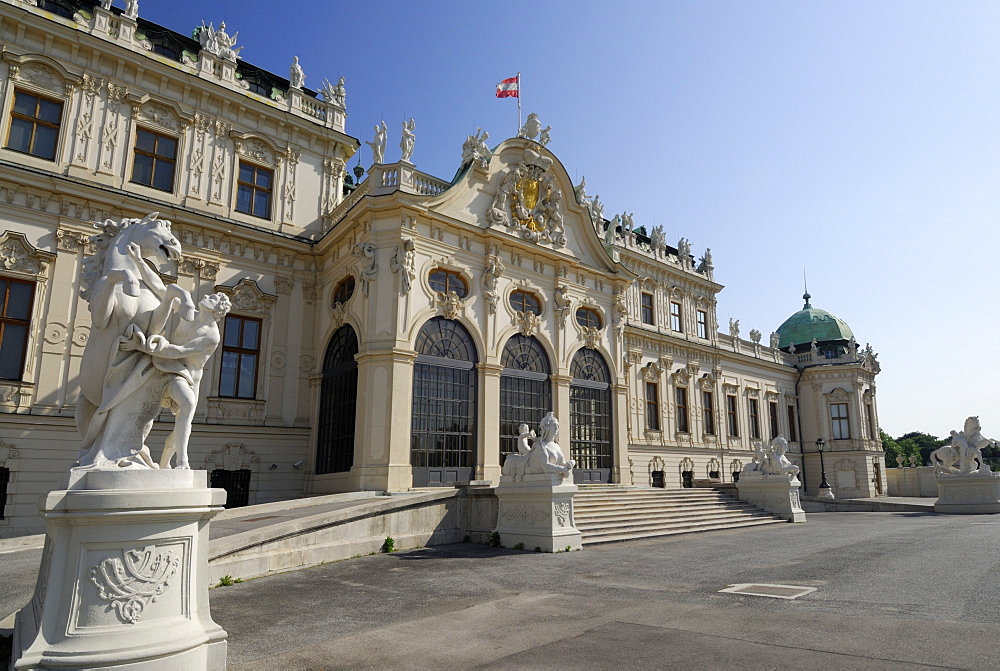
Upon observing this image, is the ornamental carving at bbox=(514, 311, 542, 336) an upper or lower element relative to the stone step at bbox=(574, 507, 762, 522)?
upper

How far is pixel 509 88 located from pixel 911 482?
38064 mm

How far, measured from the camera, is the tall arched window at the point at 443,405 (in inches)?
699

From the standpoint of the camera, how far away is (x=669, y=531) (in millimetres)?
16234

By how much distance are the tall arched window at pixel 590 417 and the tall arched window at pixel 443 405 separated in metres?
4.50

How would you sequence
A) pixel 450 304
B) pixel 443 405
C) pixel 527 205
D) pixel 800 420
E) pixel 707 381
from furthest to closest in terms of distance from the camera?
1. pixel 800 420
2. pixel 707 381
3. pixel 527 205
4. pixel 450 304
5. pixel 443 405

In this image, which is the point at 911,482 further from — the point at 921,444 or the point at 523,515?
the point at 921,444

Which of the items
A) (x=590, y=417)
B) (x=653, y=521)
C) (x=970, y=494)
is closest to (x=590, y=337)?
(x=590, y=417)

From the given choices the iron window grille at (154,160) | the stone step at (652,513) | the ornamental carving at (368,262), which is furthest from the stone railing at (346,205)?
the stone step at (652,513)

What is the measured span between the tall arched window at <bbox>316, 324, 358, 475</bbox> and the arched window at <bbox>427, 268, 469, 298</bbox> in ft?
9.50

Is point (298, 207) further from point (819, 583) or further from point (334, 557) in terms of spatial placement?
point (819, 583)

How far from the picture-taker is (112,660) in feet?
14.1

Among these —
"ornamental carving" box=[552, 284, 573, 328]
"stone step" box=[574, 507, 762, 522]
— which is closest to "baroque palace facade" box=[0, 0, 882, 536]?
"ornamental carving" box=[552, 284, 573, 328]

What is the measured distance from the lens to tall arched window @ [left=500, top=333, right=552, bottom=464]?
2003cm

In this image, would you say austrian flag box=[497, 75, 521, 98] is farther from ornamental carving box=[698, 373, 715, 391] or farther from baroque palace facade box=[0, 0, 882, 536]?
ornamental carving box=[698, 373, 715, 391]
